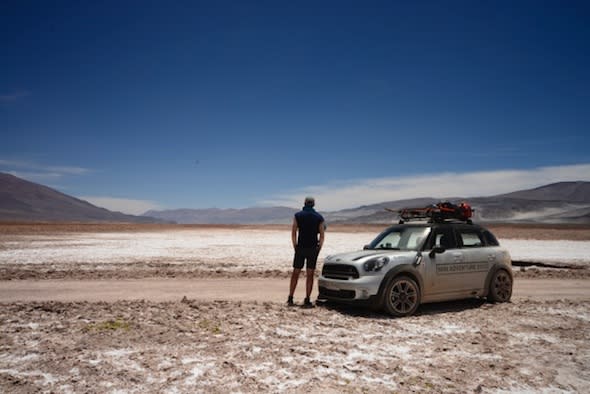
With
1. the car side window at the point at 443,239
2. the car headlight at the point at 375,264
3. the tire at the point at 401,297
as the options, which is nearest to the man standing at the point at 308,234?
the car headlight at the point at 375,264

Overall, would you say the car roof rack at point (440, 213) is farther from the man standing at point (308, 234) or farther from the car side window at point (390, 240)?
the man standing at point (308, 234)

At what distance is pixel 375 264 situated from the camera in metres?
8.74

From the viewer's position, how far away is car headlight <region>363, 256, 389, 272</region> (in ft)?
28.5

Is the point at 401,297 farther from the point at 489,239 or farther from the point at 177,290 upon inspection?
the point at 177,290

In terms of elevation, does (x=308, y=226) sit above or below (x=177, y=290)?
above

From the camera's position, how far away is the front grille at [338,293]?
873 cm

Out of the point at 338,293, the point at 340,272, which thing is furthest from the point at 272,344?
the point at 340,272

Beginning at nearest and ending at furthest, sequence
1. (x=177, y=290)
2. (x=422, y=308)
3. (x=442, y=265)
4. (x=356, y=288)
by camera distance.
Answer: (x=356, y=288) < (x=442, y=265) < (x=422, y=308) < (x=177, y=290)

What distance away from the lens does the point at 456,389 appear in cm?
524

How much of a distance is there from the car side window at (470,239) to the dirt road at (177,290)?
8.15 ft

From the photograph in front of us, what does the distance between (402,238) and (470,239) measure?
166cm

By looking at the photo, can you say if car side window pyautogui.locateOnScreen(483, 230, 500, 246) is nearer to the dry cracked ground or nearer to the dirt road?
the dry cracked ground

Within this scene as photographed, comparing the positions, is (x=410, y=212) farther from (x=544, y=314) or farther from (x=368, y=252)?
(x=544, y=314)

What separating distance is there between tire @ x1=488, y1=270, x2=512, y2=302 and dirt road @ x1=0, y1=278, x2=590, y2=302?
1451 mm
